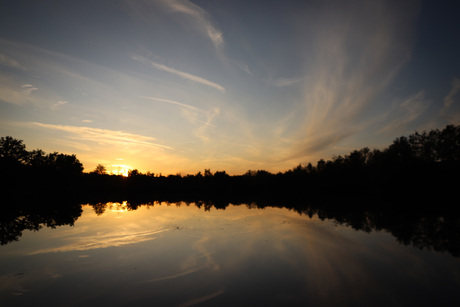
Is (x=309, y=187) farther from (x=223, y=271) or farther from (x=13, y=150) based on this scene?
(x=13, y=150)

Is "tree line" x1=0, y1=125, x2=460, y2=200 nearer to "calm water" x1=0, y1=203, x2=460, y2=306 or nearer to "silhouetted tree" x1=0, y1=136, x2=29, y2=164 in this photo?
"silhouetted tree" x1=0, y1=136, x2=29, y2=164

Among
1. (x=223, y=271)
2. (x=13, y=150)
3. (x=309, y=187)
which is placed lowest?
(x=223, y=271)

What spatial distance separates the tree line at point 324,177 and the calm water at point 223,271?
221ft

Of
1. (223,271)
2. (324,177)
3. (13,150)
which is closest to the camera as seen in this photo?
(223,271)

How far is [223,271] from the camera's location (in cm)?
1255

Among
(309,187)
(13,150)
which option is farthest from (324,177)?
(13,150)

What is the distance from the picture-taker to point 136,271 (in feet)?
41.2

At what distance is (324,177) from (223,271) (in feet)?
330

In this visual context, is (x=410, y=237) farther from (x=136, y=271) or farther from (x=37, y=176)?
(x=37, y=176)

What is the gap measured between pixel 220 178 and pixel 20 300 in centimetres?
12227

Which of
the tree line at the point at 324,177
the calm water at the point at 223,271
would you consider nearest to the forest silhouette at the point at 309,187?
the tree line at the point at 324,177

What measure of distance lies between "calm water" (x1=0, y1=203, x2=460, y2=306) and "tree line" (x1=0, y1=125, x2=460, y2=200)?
6736cm

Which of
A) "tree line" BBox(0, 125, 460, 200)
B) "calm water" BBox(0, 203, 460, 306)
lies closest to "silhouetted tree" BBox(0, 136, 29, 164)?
"tree line" BBox(0, 125, 460, 200)

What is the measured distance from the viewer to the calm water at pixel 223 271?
948 cm
